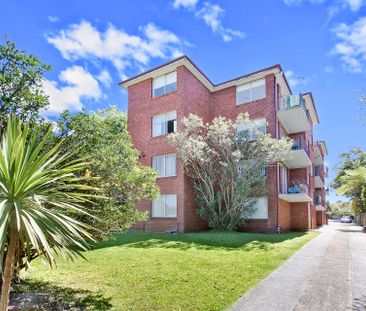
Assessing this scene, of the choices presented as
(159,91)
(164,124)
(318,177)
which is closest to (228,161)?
(164,124)

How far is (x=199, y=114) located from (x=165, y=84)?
3.42 meters

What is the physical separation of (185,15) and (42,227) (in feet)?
37.5

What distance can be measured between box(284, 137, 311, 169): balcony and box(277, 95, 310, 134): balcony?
1.35 metres

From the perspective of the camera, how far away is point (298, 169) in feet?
79.3

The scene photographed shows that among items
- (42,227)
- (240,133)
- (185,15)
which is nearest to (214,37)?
(185,15)

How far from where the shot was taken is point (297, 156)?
21.5m

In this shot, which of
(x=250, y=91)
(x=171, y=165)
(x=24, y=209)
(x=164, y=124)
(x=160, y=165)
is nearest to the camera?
(x=24, y=209)

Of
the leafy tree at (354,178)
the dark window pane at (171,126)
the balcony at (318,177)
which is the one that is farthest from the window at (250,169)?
the balcony at (318,177)

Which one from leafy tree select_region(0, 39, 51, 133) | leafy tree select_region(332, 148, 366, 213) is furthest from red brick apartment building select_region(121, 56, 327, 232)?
leafy tree select_region(0, 39, 51, 133)

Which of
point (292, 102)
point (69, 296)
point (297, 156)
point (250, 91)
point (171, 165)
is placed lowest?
point (69, 296)

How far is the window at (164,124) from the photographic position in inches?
803

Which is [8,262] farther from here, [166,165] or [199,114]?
[199,114]

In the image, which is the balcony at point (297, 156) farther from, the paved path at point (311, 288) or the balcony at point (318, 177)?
the balcony at point (318, 177)

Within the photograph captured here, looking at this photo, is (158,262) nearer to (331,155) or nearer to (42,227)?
(42,227)
